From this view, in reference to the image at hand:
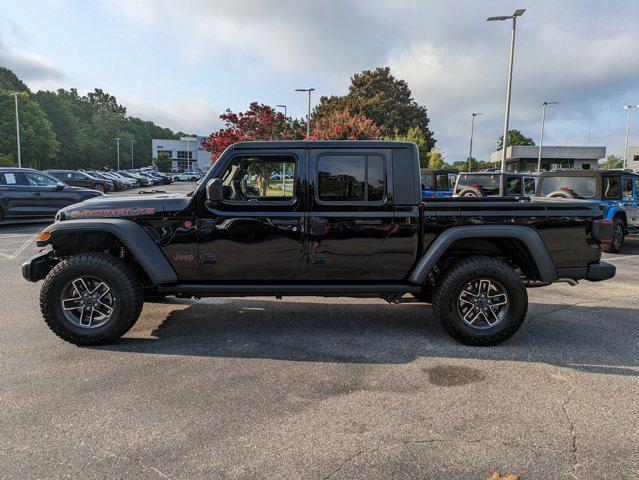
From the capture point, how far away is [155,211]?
4363 millimetres

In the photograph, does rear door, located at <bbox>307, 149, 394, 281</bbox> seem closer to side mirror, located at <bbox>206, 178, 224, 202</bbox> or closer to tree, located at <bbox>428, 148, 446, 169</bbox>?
side mirror, located at <bbox>206, 178, 224, 202</bbox>

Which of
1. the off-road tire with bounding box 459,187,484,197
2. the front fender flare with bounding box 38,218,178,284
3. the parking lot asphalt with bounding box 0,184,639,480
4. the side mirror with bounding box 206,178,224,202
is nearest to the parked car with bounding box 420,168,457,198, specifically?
the off-road tire with bounding box 459,187,484,197

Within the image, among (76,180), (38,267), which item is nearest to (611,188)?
(38,267)

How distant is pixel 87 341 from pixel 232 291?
1464 millimetres

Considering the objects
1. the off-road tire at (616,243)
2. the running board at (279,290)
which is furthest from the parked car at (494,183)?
the running board at (279,290)

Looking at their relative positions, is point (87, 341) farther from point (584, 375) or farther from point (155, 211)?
point (584, 375)

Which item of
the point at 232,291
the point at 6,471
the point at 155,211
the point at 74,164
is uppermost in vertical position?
the point at 74,164

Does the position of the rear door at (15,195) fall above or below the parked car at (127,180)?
below

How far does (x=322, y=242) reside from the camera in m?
4.37

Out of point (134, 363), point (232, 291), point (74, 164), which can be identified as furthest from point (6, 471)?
point (74, 164)

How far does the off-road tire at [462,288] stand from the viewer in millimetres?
4344

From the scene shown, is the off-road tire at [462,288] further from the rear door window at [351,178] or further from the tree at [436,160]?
the tree at [436,160]

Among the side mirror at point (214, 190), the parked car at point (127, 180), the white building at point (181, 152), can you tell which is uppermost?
the white building at point (181, 152)

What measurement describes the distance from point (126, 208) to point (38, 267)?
1.11 m
